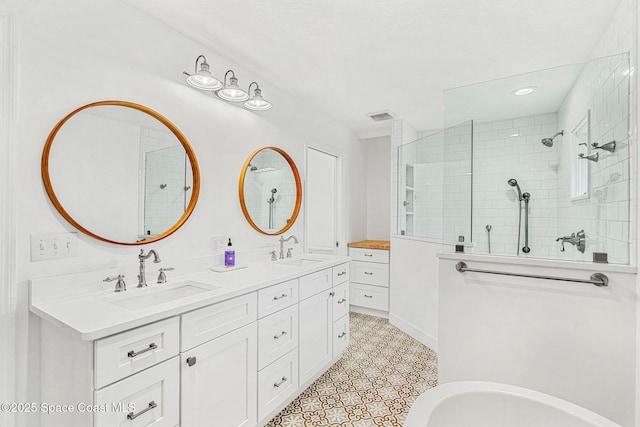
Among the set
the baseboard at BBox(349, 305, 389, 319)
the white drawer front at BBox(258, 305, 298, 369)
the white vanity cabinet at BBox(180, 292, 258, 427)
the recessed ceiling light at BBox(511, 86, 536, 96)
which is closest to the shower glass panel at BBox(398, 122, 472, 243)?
the recessed ceiling light at BBox(511, 86, 536, 96)

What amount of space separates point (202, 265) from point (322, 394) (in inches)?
49.4

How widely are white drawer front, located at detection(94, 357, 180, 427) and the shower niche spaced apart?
5.70 feet

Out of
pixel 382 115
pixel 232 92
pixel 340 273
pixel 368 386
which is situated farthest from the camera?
pixel 382 115

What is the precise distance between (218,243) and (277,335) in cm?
77

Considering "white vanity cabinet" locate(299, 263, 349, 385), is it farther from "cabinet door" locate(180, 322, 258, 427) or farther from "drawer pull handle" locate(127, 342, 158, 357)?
"drawer pull handle" locate(127, 342, 158, 357)

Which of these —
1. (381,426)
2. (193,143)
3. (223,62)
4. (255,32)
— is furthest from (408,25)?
(381,426)

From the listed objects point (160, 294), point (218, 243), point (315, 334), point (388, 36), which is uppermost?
point (388, 36)

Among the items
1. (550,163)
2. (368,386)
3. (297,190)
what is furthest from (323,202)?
(550,163)

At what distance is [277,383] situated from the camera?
1925mm

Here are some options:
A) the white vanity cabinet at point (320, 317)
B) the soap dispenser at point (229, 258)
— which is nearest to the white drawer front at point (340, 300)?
the white vanity cabinet at point (320, 317)

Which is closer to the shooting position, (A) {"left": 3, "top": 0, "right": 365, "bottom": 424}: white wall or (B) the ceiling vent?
(A) {"left": 3, "top": 0, "right": 365, "bottom": 424}: white wall

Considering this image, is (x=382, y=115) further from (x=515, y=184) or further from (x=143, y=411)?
(x=143, y=411)

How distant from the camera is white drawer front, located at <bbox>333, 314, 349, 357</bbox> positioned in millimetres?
2570

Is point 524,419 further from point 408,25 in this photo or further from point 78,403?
point 408,25
